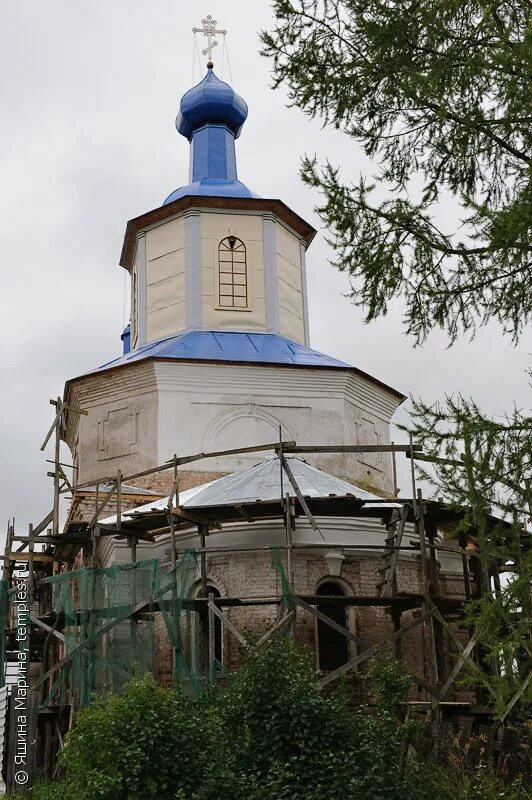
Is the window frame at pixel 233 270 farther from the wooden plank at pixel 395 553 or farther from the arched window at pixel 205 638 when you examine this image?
the wooden plank at pixel 395 553

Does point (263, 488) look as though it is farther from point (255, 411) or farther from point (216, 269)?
point (216, 269)

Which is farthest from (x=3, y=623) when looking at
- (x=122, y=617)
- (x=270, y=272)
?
(x=270, y=272)

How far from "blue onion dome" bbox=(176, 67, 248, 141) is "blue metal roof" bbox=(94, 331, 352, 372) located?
17.8 ft

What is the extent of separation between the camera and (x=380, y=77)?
7941mm

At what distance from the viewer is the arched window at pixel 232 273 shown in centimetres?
1909

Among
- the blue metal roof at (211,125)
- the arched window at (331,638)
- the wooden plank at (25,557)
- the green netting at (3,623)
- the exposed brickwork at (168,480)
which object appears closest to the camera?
the arched window at (331,638)

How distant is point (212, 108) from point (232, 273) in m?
4.38

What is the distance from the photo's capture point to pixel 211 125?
21.8 m

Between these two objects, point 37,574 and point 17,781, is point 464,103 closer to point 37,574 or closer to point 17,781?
point 17,781

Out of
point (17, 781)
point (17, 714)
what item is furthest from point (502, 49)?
point (17, 714)

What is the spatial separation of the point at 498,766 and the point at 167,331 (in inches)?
418

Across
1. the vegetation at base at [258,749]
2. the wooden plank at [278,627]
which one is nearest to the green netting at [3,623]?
the wooden plank at [278,627]

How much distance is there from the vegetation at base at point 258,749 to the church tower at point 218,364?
750 centimetres

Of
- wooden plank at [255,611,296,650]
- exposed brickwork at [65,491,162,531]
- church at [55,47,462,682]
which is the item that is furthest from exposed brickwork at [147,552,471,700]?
exposed brickwork at [65,491,162,531]
